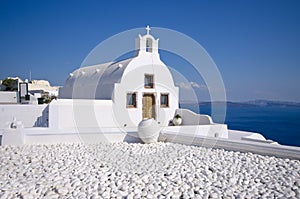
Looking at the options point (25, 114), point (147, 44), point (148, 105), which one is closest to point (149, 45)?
point (147, 44)


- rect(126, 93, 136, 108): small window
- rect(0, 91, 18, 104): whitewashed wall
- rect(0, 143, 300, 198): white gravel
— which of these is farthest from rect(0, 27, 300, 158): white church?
rect(0, 91, 18, 104): whitewashed wall

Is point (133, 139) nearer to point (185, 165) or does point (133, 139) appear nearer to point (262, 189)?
point (185, 165)

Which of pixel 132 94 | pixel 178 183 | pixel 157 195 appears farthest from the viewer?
pixel 132 94

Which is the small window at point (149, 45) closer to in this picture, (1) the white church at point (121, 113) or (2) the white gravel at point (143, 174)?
(1) the white church at point (121, 113)

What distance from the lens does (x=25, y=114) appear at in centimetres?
1316

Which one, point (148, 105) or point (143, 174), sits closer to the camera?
point (143, 174)

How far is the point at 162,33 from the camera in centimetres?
1633

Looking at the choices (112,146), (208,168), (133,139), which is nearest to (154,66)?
(133,139)

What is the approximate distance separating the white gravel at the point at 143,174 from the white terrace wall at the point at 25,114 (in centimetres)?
481

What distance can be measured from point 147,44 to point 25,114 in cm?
799

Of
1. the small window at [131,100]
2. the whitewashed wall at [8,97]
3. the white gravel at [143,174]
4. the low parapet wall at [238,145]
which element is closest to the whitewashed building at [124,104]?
the small window at [131,100]

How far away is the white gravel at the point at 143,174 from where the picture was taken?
505 cm

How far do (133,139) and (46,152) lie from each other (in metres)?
3.60

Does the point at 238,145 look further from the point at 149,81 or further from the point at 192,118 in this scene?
the point at 149,81
